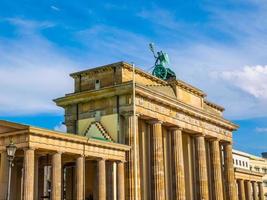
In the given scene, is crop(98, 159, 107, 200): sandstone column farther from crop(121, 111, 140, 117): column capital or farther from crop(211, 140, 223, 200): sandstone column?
crop(211, 140, 223, 200): sandstone column

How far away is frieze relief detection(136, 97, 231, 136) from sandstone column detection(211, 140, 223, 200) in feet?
8.61

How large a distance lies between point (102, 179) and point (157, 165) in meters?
9.35

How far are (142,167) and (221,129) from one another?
23.0 metres

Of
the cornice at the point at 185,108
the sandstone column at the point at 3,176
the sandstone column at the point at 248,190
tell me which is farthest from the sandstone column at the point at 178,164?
the sandstone column at the point at 248,190

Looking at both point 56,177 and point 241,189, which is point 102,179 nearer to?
point 56,177

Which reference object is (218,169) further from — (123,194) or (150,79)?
(123,194)

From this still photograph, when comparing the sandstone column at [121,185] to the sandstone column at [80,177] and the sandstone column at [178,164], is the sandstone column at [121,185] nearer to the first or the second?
the sandstone column at [80,177]

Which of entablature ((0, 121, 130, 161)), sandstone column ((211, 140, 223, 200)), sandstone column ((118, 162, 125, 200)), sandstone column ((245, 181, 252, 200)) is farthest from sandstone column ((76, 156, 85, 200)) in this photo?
sandstone column ((245, 181, 252, 200))

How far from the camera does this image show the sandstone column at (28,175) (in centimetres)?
3994

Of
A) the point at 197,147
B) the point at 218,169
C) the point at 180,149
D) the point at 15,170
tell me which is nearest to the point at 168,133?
the point at 180,149

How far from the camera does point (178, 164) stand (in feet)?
197

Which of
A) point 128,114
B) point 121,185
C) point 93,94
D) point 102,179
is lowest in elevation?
point 121,185

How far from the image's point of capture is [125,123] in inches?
2093

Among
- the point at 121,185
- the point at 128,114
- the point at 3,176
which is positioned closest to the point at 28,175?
the point at 3,176
